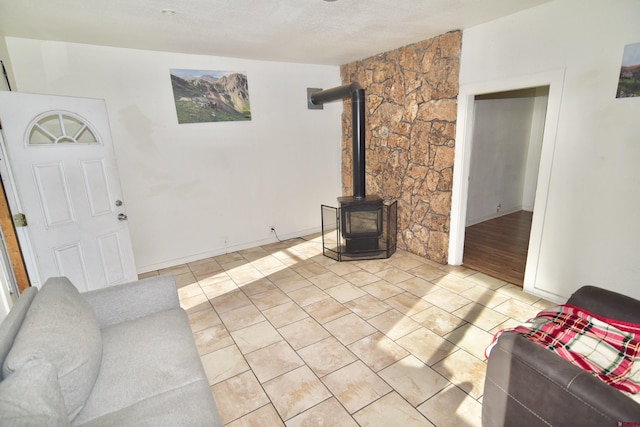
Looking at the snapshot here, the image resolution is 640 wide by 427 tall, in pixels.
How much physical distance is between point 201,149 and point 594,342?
4.10m

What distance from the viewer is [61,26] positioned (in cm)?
264

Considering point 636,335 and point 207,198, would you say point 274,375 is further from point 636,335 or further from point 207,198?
point 207,198

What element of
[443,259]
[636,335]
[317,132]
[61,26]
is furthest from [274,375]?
[317,132]

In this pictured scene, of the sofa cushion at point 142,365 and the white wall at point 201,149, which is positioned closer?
the sofa cushion at point 142,365

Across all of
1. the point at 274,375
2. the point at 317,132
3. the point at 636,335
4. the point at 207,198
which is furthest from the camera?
the point at 317,132

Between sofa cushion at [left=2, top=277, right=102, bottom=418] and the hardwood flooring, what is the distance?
11.9 feet

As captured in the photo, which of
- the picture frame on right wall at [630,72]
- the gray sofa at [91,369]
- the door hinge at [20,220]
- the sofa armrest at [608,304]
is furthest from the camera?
the door hinge at [20,220]

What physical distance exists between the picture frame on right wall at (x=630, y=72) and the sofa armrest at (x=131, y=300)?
358 centimetres

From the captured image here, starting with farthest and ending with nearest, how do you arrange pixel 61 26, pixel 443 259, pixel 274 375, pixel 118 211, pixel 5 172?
1. pixel 443 259
2. pixel 118 211
3. pixel 61 26
4. pixel 5 172
5. pixel 274 375

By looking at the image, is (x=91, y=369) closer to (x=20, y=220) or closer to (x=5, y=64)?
(x=20, y=220)

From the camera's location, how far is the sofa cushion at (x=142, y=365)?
1360 millimetres

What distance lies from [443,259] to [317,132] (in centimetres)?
270

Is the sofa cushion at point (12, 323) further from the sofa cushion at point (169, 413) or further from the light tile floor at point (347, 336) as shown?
the light tile floor at point (347, 336)

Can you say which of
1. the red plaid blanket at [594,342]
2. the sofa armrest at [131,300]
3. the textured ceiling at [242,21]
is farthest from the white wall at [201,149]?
the red plaid blanket at [594,342]
